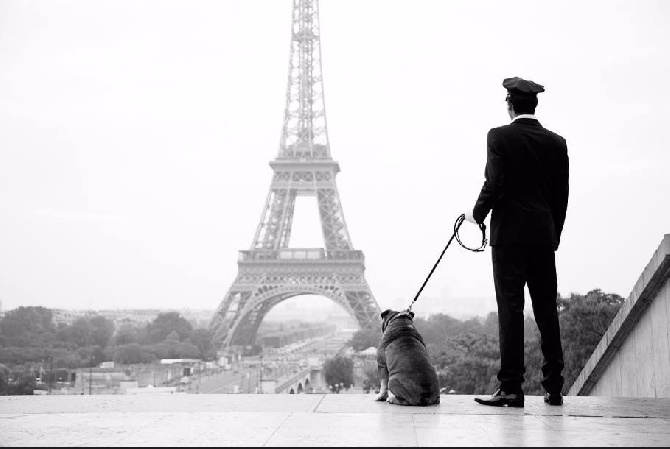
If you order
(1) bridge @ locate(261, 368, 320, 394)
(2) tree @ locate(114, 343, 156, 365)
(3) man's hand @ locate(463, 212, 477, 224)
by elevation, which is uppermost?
(3) man's hand @ locate(463, 212, 477, 224)

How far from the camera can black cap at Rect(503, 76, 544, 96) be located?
4867mm

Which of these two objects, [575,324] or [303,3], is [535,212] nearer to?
[575,324]

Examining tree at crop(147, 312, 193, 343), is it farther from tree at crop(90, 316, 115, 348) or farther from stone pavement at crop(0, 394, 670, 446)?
stone pavement at crop(0, 394, 670, 446)

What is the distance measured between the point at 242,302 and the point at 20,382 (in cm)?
1714

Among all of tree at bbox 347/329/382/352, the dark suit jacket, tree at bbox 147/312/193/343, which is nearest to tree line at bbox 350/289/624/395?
tree at bbox 347/329/382/352

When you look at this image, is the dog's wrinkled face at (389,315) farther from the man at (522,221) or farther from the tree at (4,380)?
the tree at (4,380)

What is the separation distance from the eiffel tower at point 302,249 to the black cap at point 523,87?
1470 inches

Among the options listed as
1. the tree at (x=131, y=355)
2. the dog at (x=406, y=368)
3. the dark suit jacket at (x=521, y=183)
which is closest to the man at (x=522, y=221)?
the dark suit jacket at (x=521, y=183)

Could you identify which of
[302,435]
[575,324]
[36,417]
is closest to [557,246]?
[302,435]

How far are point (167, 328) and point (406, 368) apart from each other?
57950 mm

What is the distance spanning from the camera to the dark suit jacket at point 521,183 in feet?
15.6

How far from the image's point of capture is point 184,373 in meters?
42.4

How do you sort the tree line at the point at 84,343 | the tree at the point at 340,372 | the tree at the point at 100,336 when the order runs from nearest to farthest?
the tree line at the point at 84,343 → the tree at the point at 340,372 → the tree at the point at 100,336

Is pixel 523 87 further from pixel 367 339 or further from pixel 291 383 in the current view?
pixel 367 339
